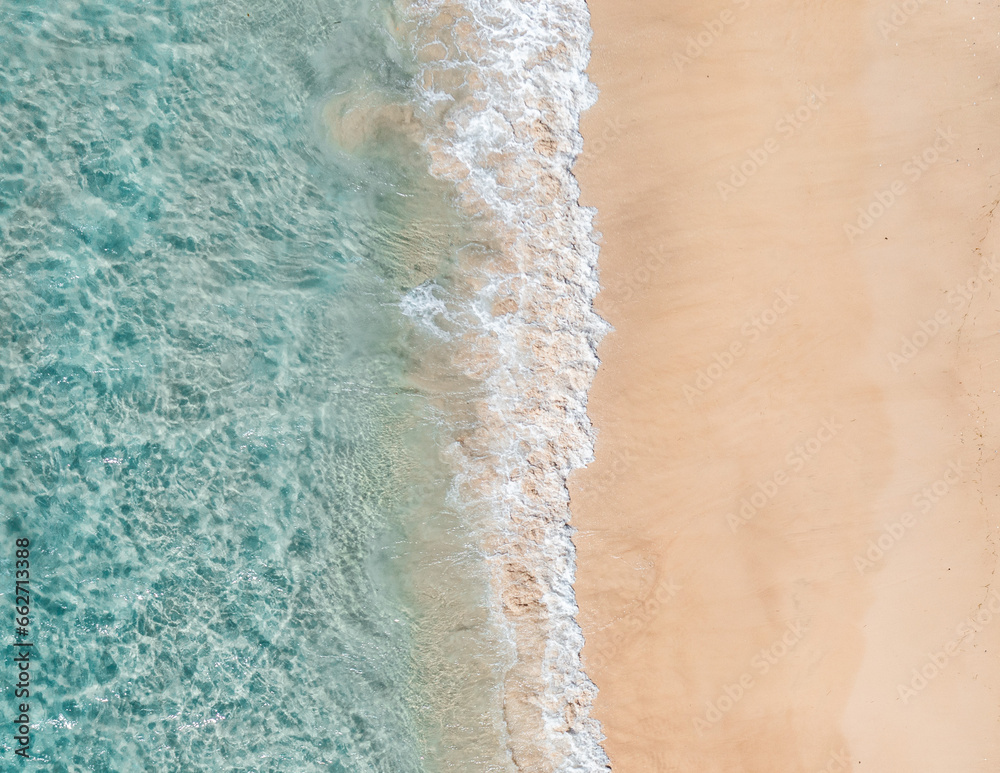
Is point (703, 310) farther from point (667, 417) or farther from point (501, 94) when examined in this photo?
point (501, 94)

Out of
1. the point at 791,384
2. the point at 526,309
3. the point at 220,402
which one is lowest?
the point at 220,402

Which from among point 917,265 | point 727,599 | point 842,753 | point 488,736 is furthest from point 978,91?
point 488,736

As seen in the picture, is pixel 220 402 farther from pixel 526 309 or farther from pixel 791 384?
pixel 791 384

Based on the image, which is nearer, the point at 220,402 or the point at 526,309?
the point at 220,402

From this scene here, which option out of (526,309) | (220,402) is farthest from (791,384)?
(220,402)

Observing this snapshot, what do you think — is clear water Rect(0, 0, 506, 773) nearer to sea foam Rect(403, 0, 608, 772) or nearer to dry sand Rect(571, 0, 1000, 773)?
sea foam Rect(403, 0, 608, 772)

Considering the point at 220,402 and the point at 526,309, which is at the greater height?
the point at 526,309
